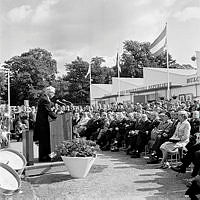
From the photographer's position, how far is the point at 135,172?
6.89m

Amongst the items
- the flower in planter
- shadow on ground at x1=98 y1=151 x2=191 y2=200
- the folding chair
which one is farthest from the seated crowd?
the folding chair

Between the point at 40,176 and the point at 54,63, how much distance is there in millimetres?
53774

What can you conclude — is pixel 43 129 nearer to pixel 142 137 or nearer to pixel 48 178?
pixel 48 178

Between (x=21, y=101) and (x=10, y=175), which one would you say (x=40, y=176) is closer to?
(x=10, y=175)

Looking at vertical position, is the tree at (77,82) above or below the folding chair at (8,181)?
above

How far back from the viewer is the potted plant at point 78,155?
20.2ft

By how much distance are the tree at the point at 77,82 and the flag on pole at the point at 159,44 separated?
3699cm

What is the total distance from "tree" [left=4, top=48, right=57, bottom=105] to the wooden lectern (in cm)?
4269

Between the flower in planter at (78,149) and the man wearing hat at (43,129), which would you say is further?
the man wearing hat at (43,129)

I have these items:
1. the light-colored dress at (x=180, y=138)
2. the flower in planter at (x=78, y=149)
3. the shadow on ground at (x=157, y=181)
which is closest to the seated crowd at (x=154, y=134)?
the light-colored dress at (x=180, y=138)

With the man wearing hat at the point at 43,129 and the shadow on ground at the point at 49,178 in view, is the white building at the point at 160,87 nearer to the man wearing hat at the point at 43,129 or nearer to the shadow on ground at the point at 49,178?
the man wearing hat at the point at 43,129

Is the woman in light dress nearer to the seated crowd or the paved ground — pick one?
the seated crowd

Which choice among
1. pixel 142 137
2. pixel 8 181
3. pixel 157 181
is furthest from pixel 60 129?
pixel 8 181

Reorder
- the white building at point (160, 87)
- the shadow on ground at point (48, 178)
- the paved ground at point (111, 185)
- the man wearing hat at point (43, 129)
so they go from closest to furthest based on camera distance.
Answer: the paved ground at point (111, 185), the shadow on ground at point (48, 178), the man wearing hat at point (43, 129), the white building at point (160, 87)
